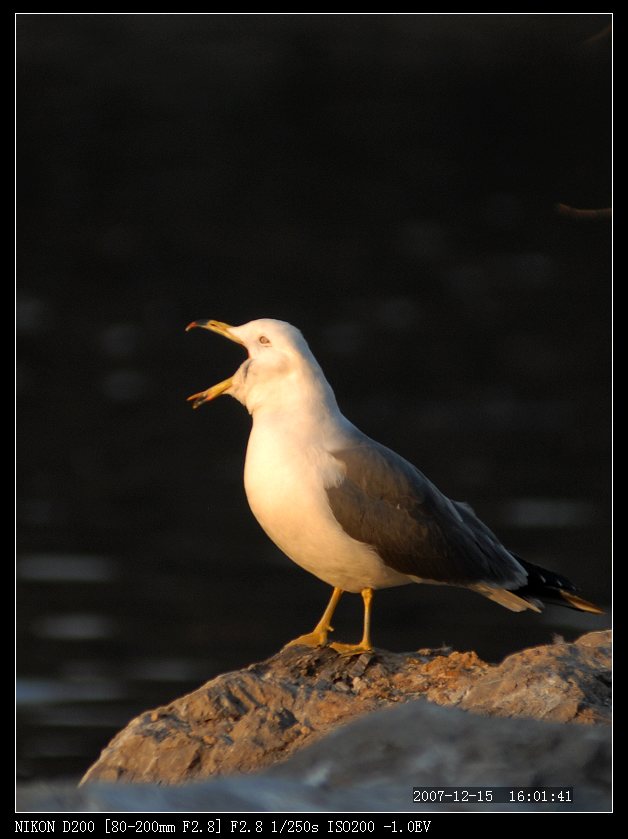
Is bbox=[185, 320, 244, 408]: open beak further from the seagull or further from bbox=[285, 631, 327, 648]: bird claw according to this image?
bbox=[285, 631, 327, 648]: bird claw

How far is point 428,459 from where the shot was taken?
1714 cm

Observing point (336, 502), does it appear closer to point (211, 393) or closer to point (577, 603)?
point (211, 393)

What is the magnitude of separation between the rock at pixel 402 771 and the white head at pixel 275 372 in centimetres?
176

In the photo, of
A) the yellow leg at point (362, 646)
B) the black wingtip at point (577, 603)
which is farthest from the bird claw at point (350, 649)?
the black wingtip at point (577, 603)

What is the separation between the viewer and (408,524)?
23.3 ft

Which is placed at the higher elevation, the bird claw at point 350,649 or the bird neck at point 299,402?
the bird neck at point 299,402

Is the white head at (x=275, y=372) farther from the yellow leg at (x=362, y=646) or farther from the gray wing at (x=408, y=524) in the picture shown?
the yellow leg at (x=362, y=646)

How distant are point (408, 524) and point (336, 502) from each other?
1.16 feet

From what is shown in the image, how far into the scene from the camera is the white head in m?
7.15

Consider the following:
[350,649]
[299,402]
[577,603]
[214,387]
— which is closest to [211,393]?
[214,387]

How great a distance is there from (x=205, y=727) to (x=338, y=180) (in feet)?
62.7

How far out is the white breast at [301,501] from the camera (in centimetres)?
688

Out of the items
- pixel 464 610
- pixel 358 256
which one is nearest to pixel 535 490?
pixel 464 610

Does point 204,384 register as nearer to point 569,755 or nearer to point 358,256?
point 358,256
